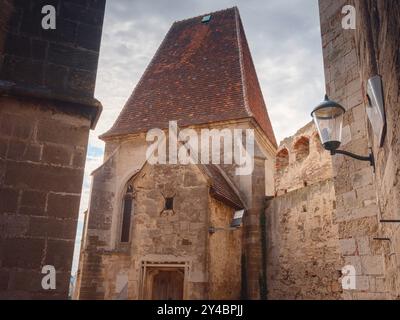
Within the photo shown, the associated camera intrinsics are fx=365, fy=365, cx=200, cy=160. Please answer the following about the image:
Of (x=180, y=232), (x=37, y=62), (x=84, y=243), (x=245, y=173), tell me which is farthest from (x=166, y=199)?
(x=37, y=62)

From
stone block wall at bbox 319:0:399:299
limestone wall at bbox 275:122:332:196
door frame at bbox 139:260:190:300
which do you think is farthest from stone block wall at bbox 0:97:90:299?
limestone wall at bbox 275:122:332:196

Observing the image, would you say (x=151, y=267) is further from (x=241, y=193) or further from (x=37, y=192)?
(x=37, y=192)

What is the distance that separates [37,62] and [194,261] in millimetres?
4980

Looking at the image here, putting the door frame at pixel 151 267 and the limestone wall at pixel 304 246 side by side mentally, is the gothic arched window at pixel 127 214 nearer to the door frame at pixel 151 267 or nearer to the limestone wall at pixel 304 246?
the door frame at pixel 151 267

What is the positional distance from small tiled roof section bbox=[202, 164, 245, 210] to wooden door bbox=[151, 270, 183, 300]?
1.91 meters

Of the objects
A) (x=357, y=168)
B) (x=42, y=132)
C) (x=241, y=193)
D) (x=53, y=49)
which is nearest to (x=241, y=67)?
(x=241, y=193)

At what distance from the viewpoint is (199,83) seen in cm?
1244

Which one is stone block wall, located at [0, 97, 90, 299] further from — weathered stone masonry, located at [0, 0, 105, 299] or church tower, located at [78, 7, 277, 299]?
church tower, located at [78, 7, 277, 299]

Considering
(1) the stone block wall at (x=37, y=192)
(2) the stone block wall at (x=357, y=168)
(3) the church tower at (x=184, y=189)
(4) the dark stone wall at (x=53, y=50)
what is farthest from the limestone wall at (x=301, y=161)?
(1) the stone block wall at (x=37, y=192)

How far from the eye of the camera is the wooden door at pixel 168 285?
24.8 feet

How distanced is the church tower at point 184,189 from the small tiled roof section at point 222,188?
4 centimetres

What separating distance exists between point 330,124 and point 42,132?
2876 millimetres

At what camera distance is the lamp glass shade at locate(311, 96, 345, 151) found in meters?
3.71

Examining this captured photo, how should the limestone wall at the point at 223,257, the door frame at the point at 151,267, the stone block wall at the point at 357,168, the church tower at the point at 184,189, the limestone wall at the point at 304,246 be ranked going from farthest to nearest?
1. the limestone wall at the point at 223,257
2. the church tower at the point at 184,189
3. the limestone wall at the point at 304,246
4. the door frame at the point at 151,267
5. the stone block wall at the point at 357,168
